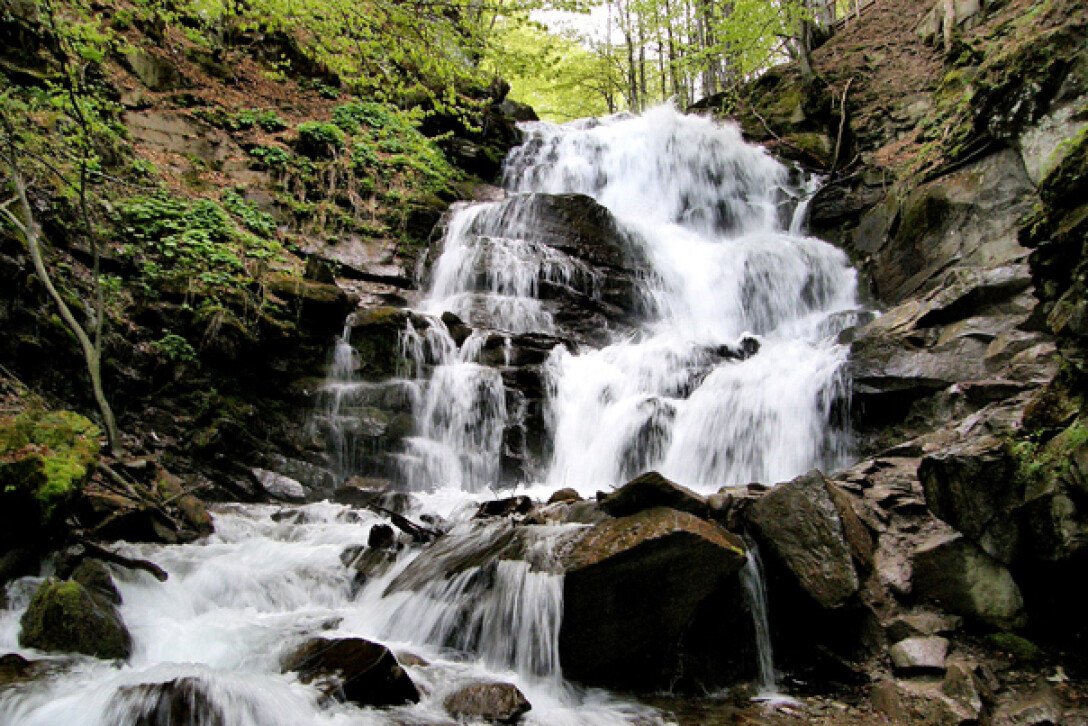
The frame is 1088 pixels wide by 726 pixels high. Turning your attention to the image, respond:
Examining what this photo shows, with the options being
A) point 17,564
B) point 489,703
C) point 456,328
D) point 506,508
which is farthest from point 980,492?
point 456,328

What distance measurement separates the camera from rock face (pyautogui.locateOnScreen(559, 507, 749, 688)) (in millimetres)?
3789

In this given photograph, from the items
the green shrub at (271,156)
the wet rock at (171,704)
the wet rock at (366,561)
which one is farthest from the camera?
the green shrub at (271,156)

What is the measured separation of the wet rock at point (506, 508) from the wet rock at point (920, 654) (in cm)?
328

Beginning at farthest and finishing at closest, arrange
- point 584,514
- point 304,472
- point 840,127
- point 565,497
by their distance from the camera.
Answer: point 840,127 → point 304,472 → point 565,497 → point 584,514

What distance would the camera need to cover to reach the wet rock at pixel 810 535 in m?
3.88

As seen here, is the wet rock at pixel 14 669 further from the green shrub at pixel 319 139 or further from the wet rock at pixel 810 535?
the green shrub at pixel 319 139

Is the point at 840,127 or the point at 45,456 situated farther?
the point at 840,127

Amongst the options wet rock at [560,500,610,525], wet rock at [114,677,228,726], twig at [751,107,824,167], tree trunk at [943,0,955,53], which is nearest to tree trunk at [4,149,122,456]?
wet rock at [114,677,228,726]

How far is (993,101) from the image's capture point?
9242 millimetres

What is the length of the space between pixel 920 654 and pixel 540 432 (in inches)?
242

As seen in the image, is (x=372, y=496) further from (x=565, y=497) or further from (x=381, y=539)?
(x=565, y=497)

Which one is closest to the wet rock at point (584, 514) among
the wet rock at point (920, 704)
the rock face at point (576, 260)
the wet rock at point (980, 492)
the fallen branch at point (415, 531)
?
the fallen branch at point (415, 531)

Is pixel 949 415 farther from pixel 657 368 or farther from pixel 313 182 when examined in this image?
pixel 313 182

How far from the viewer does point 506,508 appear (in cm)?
606
